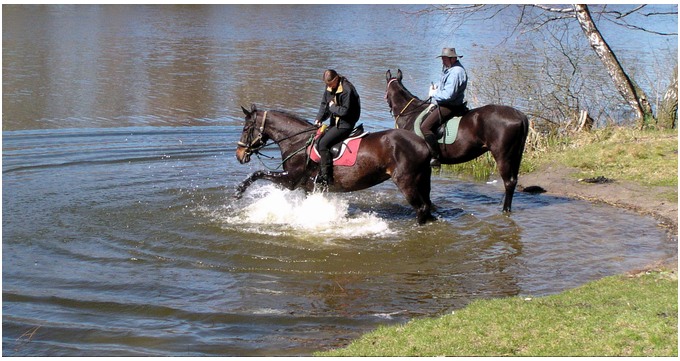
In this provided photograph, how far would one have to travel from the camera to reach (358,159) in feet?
41.6

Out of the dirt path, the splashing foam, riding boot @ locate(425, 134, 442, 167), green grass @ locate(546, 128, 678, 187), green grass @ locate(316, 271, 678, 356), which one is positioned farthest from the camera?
green grass @ locate(546, 128, 678, 187)

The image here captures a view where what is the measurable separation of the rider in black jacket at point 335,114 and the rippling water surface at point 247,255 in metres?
0.68

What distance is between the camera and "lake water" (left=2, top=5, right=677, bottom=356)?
9.00m

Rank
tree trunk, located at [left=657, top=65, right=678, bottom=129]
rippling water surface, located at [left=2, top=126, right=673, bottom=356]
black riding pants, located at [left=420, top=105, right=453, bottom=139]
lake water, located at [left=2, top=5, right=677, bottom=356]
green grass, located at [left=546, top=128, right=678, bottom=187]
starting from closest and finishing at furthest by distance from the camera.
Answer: rippling water surface, located at [left=2, top=126, right=673, bottom=356] → lake water, located at [left=2, top=5, right=677, bottom=356] → black riding pants, located at [left=420, top=105, right=453, bottom=139] → green grass, located at [left=546, top=128, right=678, bottom=187] → tree trunk, located at [left=657, top=65, right=678, bottom=129]

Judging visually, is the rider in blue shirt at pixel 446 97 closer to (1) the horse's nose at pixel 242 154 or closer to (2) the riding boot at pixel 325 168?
(2) the riding boot at pixel 325 168

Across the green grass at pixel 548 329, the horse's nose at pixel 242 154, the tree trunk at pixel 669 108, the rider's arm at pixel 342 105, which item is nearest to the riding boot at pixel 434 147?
the rider's arm at pixel 342 105

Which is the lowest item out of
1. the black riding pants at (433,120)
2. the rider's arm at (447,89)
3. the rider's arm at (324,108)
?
the black riding pants at (433,120)

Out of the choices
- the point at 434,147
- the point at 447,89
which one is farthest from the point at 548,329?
the point at 434,147

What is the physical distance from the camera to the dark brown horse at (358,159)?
12.5 meters

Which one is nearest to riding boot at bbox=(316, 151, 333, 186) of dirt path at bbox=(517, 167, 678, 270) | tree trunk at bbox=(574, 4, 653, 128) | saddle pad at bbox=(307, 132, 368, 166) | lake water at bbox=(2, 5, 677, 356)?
saddle pad at bbox=(307, 132, 368, 166)

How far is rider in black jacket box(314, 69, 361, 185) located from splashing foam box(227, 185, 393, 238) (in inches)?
21.2

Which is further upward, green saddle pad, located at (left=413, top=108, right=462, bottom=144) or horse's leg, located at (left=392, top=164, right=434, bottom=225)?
green saddle pad, located at (left=413, top=108, right=462, bottom=144)

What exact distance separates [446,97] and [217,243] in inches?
181

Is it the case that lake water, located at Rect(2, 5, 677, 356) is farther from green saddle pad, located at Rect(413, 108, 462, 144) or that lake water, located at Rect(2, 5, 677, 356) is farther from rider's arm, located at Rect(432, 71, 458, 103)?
rider's arm, located at Rect(432, 71, 458, 103)
